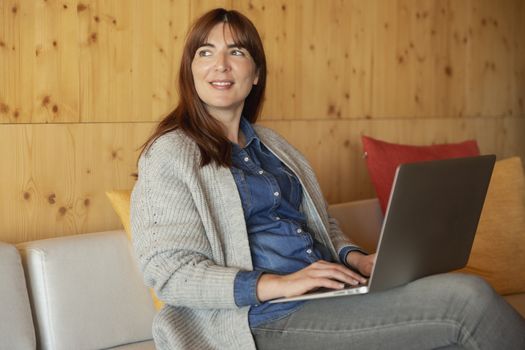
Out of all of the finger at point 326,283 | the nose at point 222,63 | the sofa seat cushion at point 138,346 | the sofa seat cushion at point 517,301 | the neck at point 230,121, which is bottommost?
the sofa seat cushion at point 517,301

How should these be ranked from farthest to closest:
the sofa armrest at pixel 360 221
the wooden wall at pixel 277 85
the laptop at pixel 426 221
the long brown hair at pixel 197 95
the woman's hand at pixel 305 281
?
the sofa armrest at pixel 360 221
the wooden wall at pixel 277 85
the long brown hair at pixel 197 95
the woman's hand at pixel 305 281
the laptop at pixel 426 221

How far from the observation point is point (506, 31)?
13.0 feet

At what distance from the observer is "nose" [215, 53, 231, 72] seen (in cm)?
206

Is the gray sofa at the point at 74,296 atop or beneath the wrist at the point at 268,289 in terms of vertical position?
beneath

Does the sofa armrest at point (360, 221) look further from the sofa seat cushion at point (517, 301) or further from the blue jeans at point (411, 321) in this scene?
the blue jeans at point (411, 321)

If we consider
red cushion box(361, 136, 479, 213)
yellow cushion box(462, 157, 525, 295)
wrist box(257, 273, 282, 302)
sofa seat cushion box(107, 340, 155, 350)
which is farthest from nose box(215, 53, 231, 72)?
yellow cushion box(462, 157, 525, 295)

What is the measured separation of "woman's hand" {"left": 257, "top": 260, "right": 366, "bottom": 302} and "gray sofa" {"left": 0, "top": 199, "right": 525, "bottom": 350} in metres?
0.53

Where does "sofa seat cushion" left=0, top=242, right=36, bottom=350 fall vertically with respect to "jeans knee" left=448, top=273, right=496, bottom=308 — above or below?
below

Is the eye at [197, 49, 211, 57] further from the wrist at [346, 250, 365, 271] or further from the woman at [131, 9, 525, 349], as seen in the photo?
the wrist at [346, 250, 365, 271]

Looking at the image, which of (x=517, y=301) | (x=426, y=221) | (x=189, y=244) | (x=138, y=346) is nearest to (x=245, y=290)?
(x=189, y=244)

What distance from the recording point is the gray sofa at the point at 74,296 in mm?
1949

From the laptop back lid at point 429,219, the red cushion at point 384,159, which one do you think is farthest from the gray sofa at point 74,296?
the red cushion at point 384,159

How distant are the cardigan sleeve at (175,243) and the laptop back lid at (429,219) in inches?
13.3

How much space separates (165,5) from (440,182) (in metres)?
1.26
